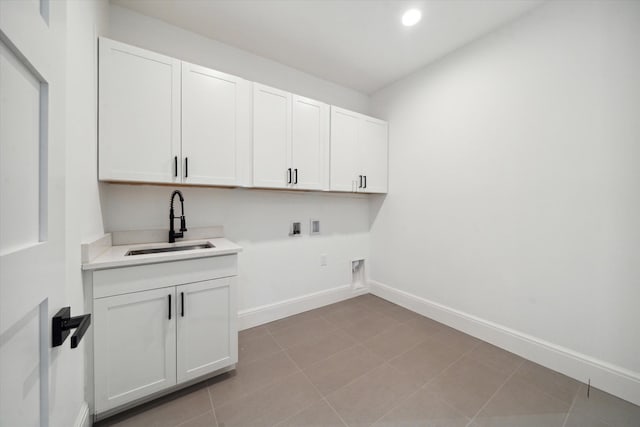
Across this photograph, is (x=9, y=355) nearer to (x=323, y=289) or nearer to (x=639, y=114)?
(x=323, y=289)

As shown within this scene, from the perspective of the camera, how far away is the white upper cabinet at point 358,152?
8.79ft

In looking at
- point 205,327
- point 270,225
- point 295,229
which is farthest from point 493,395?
point 270,225

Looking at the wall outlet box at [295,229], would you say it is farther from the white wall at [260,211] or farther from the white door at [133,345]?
the white door at [133,345]

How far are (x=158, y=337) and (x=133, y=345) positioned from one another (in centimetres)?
12

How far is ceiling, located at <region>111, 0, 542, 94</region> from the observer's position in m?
1.87

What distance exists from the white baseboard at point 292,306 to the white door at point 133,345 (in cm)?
89

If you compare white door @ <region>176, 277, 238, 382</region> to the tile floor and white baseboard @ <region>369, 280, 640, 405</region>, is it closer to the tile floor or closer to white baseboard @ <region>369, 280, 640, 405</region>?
the tile floor

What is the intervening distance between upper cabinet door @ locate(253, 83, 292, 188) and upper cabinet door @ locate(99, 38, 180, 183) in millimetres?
607

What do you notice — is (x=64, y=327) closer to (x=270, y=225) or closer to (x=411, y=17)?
(x=270, y=225)

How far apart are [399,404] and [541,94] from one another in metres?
2.46

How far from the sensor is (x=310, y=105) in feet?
8.13

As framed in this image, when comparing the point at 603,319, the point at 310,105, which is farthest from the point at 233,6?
the point at 603,319

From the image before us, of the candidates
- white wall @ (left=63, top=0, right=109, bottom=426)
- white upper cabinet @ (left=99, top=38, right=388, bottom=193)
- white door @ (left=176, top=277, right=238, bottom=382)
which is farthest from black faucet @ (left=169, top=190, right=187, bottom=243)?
white door @ (left=176, top=277, right=238, bottom=382)

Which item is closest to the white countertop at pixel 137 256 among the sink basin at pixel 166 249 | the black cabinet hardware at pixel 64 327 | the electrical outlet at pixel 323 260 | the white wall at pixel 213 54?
the sink basin at pixel 166 249
